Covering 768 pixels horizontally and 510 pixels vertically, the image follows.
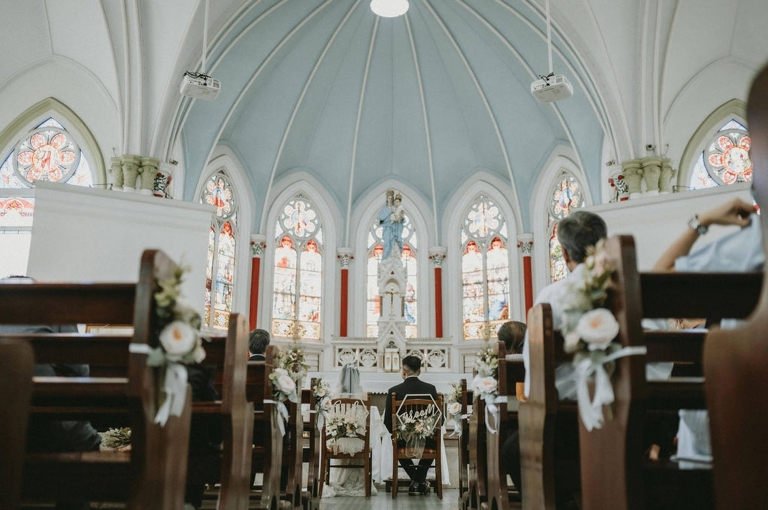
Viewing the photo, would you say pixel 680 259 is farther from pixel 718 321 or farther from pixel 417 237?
pixel 417 237

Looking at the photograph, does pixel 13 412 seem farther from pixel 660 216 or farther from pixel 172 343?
pixel 660 216

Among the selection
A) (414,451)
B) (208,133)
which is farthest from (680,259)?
(208,133)

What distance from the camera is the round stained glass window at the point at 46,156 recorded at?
1255 cm

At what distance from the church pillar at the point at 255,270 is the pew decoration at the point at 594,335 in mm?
12370

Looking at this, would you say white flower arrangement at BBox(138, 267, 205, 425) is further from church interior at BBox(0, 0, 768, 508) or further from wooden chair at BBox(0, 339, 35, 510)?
church interior at BBox(0, 0, 768, 508)

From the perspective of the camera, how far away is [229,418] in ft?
12.0

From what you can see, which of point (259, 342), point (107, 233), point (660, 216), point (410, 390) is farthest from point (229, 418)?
point (660, 216)

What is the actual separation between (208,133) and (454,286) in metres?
6.19

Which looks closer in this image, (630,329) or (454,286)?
(630,329)

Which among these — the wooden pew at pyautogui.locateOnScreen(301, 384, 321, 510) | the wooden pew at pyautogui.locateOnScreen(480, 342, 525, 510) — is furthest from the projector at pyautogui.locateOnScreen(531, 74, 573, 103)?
the wooden pew at pyautogui.locateOnScreen(480, 342, 525, 510)

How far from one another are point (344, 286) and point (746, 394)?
542 inches

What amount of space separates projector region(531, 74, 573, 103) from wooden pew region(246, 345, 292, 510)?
19.0 feet

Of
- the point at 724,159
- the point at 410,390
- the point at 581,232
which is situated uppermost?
the point at 724,159

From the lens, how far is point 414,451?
7.50m
